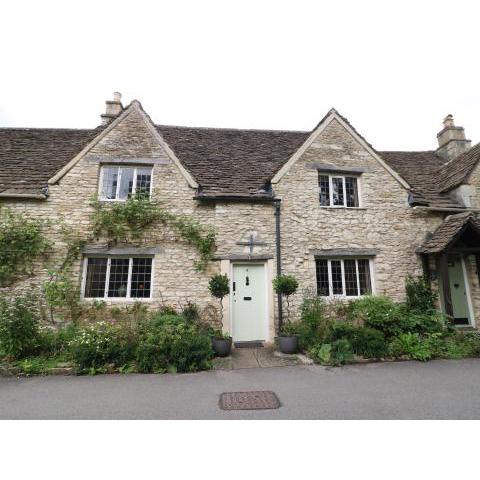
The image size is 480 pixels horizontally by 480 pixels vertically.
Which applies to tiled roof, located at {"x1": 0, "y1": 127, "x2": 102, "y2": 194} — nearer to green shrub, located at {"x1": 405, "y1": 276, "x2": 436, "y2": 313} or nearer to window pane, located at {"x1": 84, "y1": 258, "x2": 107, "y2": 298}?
window pane, located at {"x1": 84, "y1": 258, "x2": 107, "y2": 298}

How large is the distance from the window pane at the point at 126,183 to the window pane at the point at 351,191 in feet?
27.3

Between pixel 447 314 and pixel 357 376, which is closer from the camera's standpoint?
pixel 357 376

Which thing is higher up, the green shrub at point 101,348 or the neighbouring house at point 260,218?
the neighbouring house at point 260,218

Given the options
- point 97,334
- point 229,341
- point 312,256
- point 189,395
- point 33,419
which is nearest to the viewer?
point 33,419

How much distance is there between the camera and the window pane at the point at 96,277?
8852 mm

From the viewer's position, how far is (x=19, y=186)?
9250 millimetres

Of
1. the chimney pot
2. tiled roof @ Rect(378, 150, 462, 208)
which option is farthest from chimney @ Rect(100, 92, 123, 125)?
the chimney pot

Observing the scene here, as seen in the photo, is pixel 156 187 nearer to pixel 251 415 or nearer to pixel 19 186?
pixel 19 186

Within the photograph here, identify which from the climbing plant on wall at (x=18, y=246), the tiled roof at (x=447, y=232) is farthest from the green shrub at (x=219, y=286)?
the tiled roof at (x=447, y=232)

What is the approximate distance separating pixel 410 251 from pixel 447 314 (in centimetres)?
241

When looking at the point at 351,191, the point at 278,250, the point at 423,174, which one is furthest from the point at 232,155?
the point at 423,174

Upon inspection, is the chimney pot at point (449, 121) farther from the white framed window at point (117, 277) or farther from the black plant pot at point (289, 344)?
the white framed window at point (117, 277)

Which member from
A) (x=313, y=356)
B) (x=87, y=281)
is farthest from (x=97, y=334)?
(x=313, y=356)

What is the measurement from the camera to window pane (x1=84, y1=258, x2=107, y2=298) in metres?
8.85
